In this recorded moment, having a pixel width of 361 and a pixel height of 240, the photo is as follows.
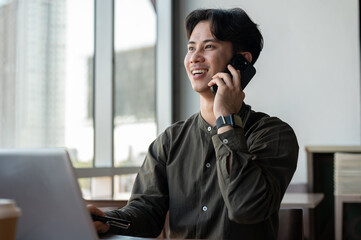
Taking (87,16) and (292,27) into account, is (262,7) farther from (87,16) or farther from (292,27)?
(87,16)

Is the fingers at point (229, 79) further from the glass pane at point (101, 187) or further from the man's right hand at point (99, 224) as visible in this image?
the glass pane at point (101, 187)

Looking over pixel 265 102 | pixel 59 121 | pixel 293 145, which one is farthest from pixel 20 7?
pixel 265 102

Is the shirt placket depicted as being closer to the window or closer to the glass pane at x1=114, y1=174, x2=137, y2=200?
the window

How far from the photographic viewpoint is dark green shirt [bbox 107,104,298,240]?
148 centimetres

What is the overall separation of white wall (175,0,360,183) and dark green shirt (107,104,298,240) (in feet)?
9.94

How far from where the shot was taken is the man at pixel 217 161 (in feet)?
4.88

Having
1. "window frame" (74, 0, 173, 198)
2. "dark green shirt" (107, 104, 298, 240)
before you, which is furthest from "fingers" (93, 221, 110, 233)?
"window frame" (74, 0, 173, 198)

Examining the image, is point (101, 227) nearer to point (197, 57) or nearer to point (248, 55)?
point (197, 57)

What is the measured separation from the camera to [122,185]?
4086 millimetres

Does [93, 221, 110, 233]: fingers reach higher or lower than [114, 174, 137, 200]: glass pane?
higher

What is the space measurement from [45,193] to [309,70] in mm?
4155

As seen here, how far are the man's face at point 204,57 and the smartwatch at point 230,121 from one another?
26 centimetres

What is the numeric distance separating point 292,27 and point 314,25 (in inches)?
7.8

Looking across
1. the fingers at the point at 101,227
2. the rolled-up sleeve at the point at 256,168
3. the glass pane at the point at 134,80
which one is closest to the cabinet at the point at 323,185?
the glass pane at the point at 134,80
